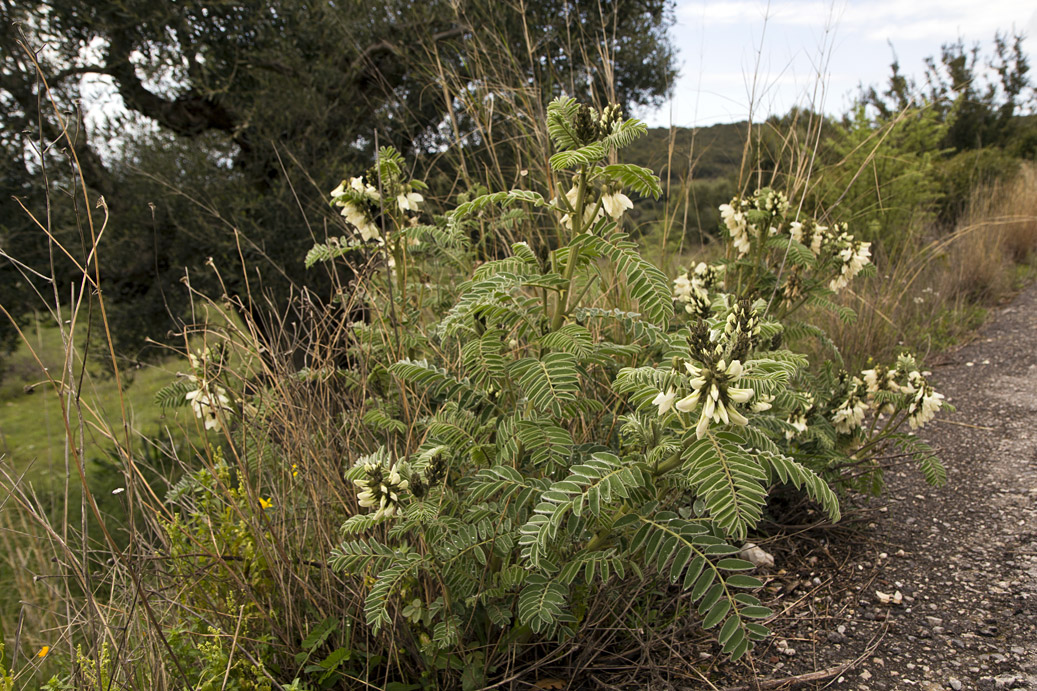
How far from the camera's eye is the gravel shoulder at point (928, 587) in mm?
1482

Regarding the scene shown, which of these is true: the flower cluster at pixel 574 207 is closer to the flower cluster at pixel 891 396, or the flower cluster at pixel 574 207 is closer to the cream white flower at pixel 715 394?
the cream white flower at pixel 715 394

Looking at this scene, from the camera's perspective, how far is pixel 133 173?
4.66 metres

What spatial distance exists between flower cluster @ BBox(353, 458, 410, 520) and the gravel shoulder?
88 centimetres

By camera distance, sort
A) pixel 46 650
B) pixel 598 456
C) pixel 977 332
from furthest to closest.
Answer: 1. pixel 977 332
2. pixel 46 650
3. pixel 598 456

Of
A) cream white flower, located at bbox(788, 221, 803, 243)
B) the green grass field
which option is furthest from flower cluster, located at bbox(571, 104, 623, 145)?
the green grass field

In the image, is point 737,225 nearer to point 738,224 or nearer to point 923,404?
point 738,224

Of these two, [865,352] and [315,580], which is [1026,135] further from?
[315,580]

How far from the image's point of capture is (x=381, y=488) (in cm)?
134

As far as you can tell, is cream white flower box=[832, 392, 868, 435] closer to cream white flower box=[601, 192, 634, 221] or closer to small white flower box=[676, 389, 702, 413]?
cream white flower box=[601, 192, 634, 221]

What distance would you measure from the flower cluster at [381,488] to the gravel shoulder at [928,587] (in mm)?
885

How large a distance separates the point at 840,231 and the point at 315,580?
7.51ft

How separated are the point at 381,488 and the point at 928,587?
4.96 ft

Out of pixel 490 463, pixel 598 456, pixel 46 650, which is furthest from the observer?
pixel 490 463

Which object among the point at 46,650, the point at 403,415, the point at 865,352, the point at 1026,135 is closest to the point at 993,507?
the point at 865,352
